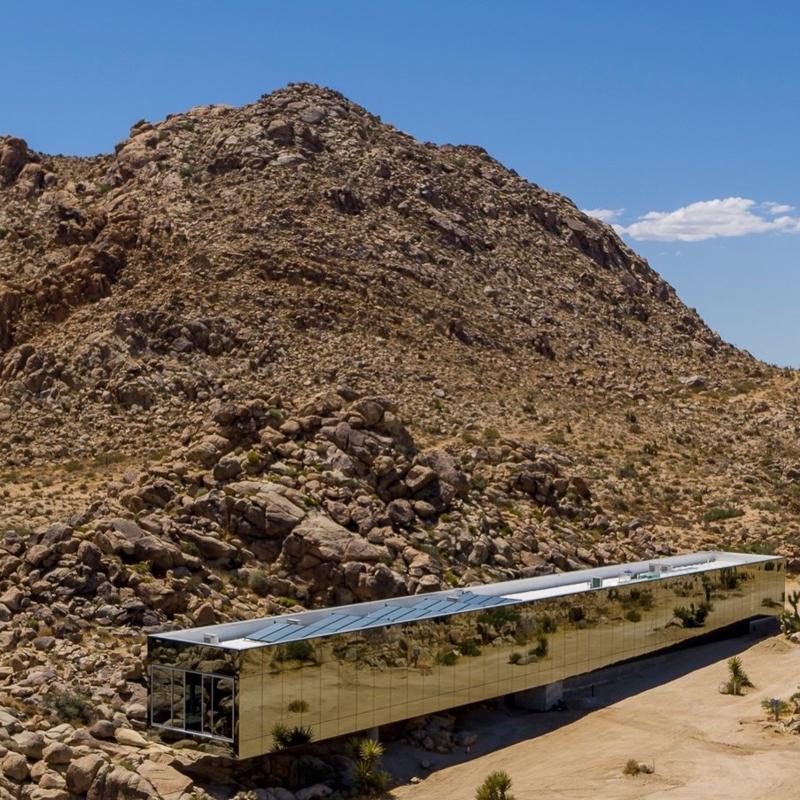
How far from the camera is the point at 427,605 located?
37.1 m

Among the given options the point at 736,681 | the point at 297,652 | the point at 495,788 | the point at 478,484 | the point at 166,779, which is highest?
the point at 478,484

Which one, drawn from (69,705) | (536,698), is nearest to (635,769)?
(536,698)

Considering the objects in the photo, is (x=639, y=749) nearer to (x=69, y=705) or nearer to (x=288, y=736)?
(x=288, y=736)

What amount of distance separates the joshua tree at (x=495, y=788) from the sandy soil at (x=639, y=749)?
1252 mm

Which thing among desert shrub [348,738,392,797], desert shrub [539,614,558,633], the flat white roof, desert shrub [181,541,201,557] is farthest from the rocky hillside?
desert shrub [348,738,392,797]

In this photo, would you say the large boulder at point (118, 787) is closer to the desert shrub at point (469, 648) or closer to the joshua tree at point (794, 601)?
the desert shrub at point (469, 648)

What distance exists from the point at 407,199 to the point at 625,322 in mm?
17735

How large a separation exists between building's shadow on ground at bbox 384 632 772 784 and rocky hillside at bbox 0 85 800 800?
5.32m

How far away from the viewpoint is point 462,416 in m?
68.2

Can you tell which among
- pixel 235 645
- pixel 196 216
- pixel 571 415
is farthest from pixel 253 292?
pixel 235 645

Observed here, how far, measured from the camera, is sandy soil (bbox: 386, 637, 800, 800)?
3212 centimetres

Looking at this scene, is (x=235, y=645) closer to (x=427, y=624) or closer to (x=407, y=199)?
(x=427, y=624)

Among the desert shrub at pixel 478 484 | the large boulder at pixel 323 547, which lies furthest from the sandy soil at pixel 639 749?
the desert shrub at pixel 478 484

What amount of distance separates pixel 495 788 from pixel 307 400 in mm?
23995
